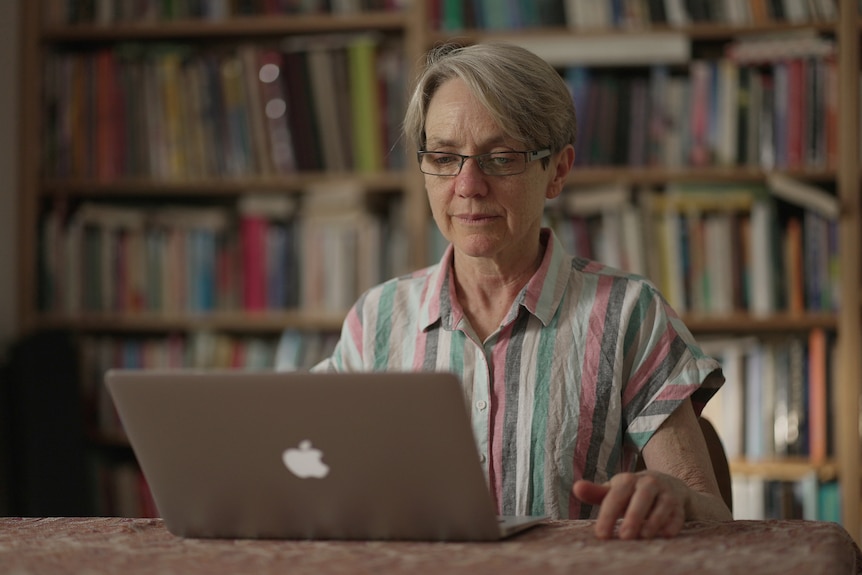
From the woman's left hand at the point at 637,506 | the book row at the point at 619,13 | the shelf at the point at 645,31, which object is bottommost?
the woman's left hand at the point at 637,506

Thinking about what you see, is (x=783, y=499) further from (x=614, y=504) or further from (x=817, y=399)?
(x=614, y=504)

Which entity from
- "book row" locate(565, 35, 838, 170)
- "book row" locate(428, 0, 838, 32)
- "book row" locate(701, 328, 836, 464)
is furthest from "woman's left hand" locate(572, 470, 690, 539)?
"book row" locate(428, 0, 838, 32)

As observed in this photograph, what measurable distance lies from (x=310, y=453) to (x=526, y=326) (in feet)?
1.77

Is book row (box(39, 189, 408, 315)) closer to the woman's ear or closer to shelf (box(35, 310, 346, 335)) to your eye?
shelf (box(35, 310, 346, 335))

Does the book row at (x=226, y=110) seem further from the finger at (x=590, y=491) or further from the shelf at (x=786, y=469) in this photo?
the finger at (x=590, y=491)

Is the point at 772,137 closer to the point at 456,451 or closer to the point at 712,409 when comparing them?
the point at 712,409

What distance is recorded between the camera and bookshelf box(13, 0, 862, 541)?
2.48 meters

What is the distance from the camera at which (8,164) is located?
2.79m

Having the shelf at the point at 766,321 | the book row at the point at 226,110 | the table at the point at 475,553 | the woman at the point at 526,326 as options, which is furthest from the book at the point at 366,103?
the table at the point at 475,553

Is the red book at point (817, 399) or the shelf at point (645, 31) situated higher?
the shelf at point (645, 31)

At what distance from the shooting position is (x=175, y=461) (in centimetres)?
105

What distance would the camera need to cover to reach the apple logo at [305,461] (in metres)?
1.01

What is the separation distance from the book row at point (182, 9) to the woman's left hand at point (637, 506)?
6.21 ft

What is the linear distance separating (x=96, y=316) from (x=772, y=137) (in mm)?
1739
